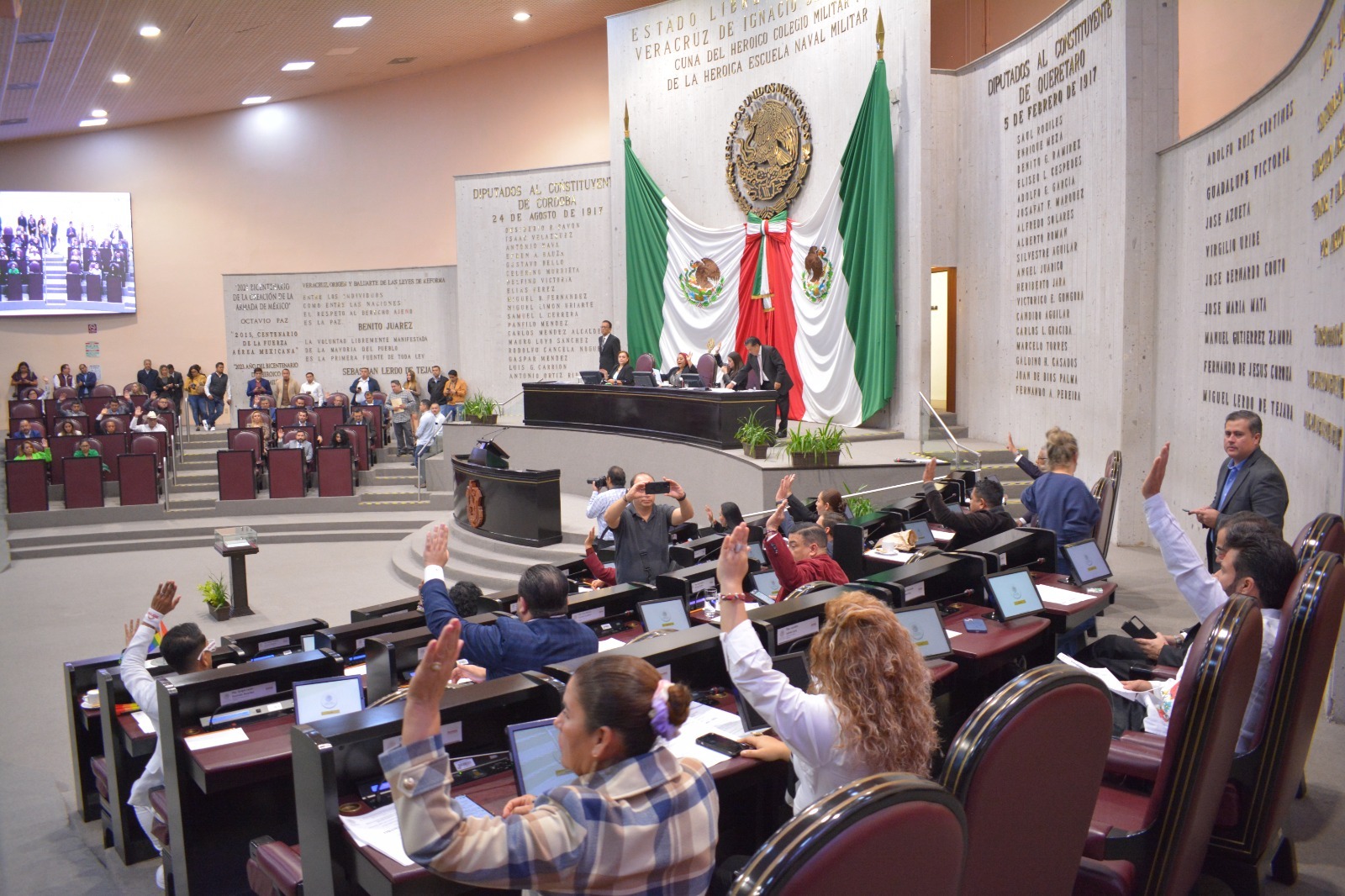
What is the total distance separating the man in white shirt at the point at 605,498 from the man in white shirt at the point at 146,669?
11.1 ft

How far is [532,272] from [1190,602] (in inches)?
578

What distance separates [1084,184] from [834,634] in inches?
334

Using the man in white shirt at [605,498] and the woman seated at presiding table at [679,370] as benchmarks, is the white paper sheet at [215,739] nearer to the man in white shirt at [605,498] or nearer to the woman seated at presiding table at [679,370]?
the man in white shirt at [605,498]

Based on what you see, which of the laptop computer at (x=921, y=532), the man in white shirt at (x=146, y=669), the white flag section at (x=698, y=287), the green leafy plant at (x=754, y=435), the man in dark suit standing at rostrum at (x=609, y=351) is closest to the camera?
the man in white shirt at (x=146, y=669)

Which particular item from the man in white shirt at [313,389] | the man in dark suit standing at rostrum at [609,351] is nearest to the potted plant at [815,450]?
the man in dark suit standing at rostrum at [609,351]

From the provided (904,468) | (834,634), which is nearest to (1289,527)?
(904,468)

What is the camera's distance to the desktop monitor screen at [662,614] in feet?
14.0

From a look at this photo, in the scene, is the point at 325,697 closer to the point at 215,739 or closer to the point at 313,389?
the point at 215,739

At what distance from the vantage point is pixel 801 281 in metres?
13.3

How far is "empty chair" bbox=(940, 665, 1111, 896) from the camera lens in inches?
72.1

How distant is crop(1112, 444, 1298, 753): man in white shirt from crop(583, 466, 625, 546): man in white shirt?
440 centimetres

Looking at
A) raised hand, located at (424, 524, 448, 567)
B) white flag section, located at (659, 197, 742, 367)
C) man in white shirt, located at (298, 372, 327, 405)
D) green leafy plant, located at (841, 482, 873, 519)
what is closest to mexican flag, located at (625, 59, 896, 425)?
white flag section, located at (659, 197, 742, 367)

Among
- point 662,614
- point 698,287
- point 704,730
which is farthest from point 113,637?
point 698,287

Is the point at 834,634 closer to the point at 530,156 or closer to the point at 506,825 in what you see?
the point at 506,825
